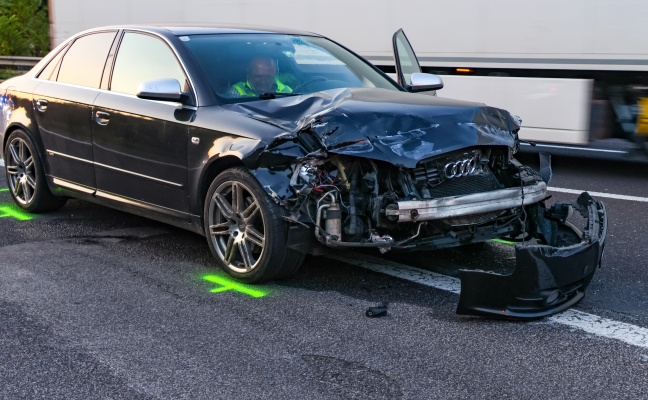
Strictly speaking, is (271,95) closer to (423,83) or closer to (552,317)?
(423,83)

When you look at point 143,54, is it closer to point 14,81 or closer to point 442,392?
point 14,81

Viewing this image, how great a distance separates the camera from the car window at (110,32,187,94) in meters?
6.28

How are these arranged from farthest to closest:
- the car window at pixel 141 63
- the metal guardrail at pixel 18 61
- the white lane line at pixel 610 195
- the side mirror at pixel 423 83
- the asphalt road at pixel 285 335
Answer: the metal guardrail at pixel 18 61 → the white lane line at pixel 610 195 → the side mirror at pixel 423 83 → the car window at pixel 141 63 → the asphalt road at pixel 285 335

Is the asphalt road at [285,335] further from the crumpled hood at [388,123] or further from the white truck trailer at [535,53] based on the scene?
the white truck trailer at [535,53]

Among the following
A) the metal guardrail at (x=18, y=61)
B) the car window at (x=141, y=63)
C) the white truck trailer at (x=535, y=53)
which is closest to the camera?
the car window at (x=141, y=63)

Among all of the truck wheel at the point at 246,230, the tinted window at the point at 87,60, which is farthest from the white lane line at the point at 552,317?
the tinted window at the point at 87,60

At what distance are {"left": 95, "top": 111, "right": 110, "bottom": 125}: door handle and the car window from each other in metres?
0.20

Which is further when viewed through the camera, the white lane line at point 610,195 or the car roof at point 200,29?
the white lane line at point 610,195

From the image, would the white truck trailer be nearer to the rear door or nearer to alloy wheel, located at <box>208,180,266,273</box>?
the rear door

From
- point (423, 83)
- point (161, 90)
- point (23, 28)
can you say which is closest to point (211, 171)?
point (161, 90)

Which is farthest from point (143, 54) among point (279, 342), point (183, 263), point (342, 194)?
point (279, 342)

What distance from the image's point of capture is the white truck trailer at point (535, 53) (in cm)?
1013

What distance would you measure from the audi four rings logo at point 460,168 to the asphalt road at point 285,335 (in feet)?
2.33

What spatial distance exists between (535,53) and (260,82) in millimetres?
5596
